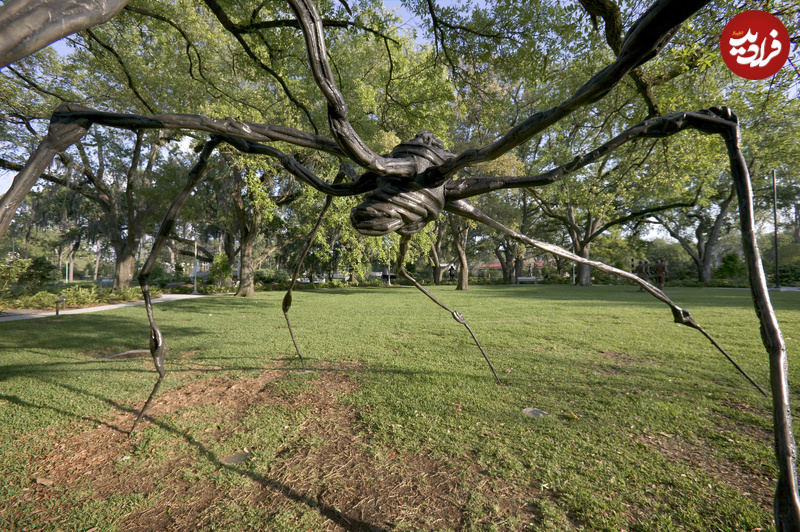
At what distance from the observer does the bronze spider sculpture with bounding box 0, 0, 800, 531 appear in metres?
0.94

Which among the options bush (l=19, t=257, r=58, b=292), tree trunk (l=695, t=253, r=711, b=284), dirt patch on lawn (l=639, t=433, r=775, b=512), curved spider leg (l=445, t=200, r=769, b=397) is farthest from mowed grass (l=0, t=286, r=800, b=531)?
tree trunk (l=695, t=253, r=711, b=284)

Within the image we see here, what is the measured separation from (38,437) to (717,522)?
4507 millimetres

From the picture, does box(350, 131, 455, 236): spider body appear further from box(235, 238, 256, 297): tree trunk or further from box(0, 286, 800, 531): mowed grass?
box(235, 238, 256, 297): tree trunk

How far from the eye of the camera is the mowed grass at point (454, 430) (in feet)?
5.99

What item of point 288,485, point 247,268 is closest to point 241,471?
point 288,485

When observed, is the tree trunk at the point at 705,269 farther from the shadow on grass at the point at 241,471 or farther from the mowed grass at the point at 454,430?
the shadow on grass at the point at 241,471

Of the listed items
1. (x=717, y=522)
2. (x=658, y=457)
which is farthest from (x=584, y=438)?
(x=717, y=522)

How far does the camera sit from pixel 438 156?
5.72ft

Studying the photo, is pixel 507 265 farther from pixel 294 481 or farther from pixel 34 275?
pixel 294 481

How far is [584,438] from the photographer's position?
2.58 meters

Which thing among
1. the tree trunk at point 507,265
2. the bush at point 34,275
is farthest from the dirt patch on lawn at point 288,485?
the tree trunk at point 507,265

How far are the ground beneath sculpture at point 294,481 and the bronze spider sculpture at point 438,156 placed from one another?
1.22m

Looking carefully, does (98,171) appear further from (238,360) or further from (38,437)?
(38,437)

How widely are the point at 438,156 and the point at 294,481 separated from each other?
207cm
